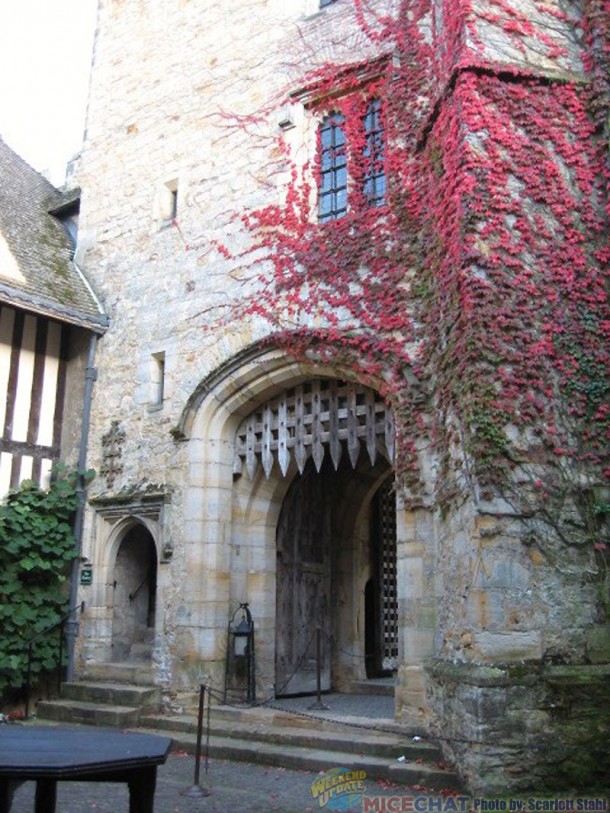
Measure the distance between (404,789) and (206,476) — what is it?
159 inches

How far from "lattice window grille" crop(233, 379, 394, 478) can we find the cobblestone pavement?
9.23 ft

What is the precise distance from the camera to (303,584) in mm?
9648

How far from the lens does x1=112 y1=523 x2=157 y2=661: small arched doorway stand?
9594 mm

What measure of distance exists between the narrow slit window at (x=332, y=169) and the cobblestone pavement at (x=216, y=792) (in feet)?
17.2

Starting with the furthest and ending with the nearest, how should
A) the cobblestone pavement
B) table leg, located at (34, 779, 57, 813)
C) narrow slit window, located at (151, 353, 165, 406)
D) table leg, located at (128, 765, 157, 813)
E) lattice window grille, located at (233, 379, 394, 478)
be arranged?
narrow slit window, located at (151, 353, 165, 406) → lattice window grille, located at (233, 379, 394, 478) → the cobblestone pavement → table leg, located at (34, 779, 57, 813) → table leg, located at (128, 765, 157, 813)

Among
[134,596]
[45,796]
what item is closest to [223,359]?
[134,596]

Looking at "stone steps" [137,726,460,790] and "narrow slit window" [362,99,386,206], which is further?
"narrow slit window" [362,99,386,206]

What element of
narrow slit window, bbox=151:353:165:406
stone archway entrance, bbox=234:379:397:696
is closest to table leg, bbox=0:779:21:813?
stone archway entrance, bbox=234:379:397:696

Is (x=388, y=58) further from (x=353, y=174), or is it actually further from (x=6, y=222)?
(x=6, y=222)

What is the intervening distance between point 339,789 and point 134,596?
469cm

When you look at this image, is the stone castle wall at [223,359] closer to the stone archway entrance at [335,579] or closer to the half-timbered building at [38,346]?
the stone archway entrance at [335,579]

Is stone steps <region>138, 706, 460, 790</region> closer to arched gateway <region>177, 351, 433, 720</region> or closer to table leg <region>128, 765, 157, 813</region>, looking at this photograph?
arched gateway <region>177, 351, 433, 720</region>

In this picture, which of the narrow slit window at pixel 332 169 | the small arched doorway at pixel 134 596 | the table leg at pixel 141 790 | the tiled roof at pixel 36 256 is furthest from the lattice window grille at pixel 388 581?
the table leg at pixel 141 790

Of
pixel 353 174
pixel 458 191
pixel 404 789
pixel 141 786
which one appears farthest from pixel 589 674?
pixel 353 174
